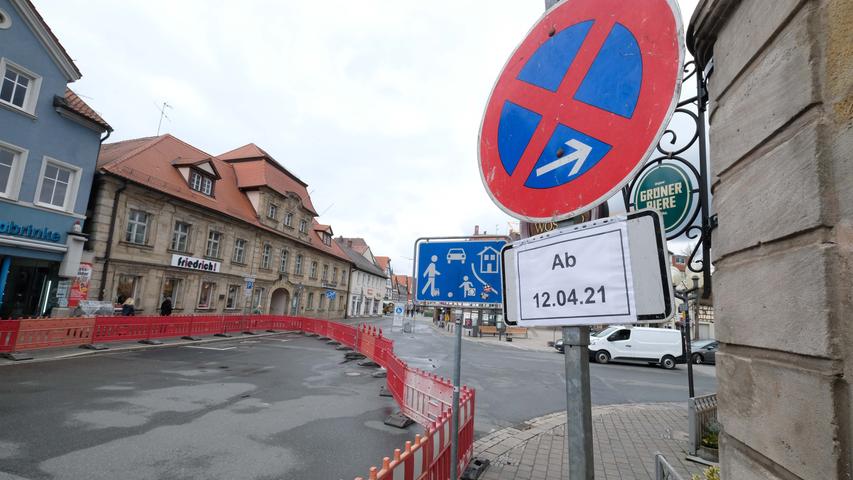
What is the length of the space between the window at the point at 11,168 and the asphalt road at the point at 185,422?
7.39 meters

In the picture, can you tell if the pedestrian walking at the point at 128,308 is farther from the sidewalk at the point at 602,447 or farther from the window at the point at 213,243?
the sidewalk at the point at 602,447

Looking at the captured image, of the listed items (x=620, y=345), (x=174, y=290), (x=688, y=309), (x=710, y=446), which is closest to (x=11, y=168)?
(x=174, y=290)

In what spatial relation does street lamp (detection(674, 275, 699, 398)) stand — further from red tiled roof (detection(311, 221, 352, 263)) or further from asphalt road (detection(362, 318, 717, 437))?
red tiled roof (detection(311, 221, 352, 263))

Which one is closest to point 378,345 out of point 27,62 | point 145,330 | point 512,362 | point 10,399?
point 512,362

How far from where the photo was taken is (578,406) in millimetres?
1360

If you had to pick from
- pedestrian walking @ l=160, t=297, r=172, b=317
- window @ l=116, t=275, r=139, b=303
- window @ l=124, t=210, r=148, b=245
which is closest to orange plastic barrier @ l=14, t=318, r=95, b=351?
window @ l=116, t=275, r=139, b=303

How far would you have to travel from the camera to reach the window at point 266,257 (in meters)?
27.8

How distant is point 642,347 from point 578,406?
20.2 meters

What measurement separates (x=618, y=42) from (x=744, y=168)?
0.78 metres

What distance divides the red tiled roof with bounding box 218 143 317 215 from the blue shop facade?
12.5m

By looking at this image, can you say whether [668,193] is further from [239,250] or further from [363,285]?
[363,285]

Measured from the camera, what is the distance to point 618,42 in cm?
148

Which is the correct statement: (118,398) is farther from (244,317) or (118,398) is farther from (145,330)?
(244,317)

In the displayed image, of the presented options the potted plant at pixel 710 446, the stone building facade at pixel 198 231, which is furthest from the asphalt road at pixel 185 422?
the stone building facade at pixel 198 231
